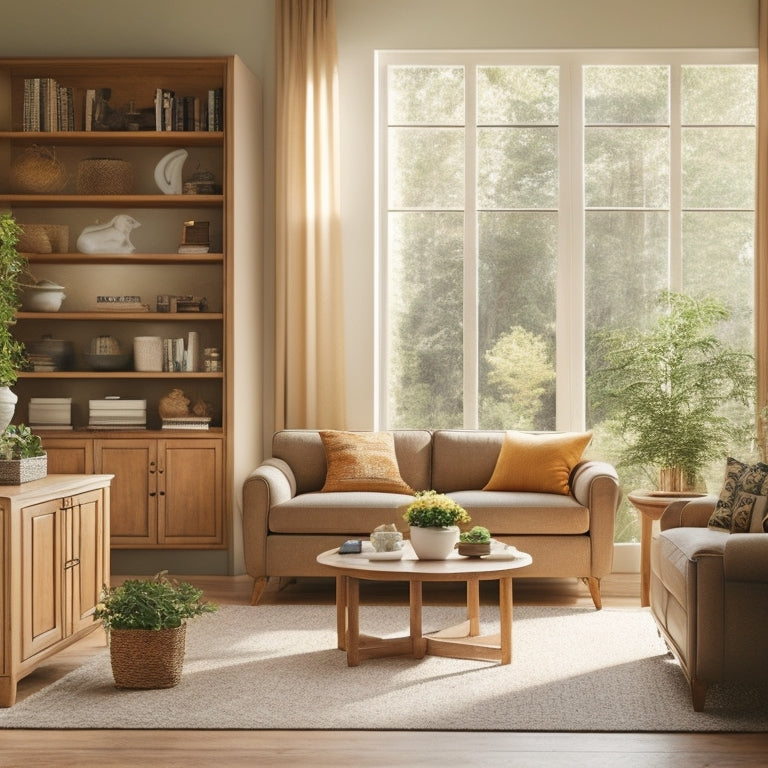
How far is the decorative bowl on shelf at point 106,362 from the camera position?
236 inches

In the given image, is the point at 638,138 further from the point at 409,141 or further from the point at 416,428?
the point at 416,428

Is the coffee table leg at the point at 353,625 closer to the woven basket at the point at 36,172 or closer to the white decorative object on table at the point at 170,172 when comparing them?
the white decorative object on table at the point at 170,172

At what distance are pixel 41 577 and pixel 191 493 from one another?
83.6 inches

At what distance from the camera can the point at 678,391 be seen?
5.48 meters

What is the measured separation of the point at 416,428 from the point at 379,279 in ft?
3.14

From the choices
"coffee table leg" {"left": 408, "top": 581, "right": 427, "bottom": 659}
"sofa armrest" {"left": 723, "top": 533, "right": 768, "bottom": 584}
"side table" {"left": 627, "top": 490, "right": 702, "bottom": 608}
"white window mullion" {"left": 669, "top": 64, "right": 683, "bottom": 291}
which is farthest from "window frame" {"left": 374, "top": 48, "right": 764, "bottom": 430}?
"sofa armrest" {"left": 723, "top": 533, "right": 768, "bottom": 584}

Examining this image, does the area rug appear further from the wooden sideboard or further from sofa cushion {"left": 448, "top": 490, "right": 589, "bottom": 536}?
sofa cushion {"left": 448, "top": 490, "right": 589, "bottom": 536}

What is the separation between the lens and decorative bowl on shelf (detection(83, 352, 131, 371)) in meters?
5.98

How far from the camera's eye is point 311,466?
5.77 metres

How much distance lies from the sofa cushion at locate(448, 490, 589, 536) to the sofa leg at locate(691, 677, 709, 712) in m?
1.70

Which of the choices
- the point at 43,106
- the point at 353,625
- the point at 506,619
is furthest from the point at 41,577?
the point at 43,106

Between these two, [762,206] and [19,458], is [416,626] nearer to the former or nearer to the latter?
[19,458]

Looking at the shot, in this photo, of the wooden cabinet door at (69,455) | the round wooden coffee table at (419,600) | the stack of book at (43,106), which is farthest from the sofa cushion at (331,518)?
the stack of book at (43,106)

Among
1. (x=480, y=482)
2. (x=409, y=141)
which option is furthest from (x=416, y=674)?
(x=409, y=141)
